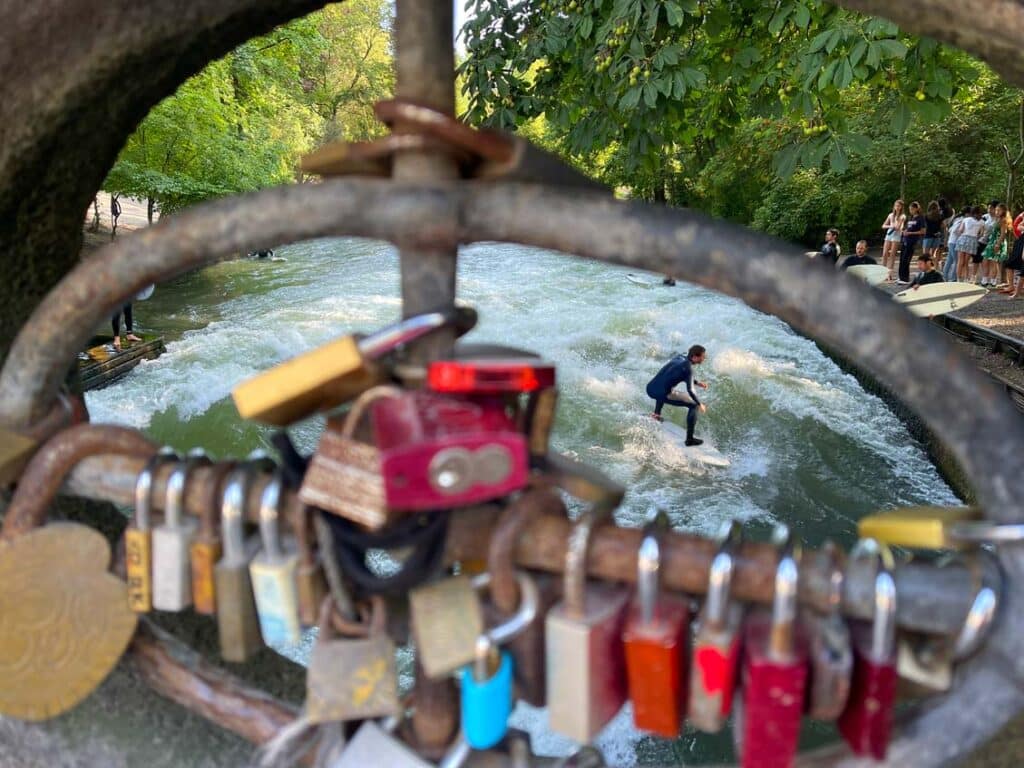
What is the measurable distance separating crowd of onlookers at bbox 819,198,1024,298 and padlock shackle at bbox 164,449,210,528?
322 inches

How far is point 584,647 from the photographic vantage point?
723 mm

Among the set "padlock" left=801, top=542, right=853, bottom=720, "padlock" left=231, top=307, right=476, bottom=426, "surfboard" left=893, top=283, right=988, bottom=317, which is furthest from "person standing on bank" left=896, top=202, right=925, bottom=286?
"padlock" left=231, top=307, right=476, bottom=426

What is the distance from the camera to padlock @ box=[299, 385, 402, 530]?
0.69m

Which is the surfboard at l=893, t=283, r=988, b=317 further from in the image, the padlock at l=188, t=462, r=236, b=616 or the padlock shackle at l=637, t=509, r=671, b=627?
the padlock at l=188, t=462, r=236, b=616

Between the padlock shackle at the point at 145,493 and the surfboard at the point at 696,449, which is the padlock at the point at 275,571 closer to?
the padlock shackle at the point at 145,493

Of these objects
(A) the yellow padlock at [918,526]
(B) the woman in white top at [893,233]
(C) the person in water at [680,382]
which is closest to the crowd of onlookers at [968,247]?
(B) the woman in white top at [893,233]

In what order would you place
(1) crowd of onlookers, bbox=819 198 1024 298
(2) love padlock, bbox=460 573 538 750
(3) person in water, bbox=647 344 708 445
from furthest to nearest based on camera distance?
1. (1) crowd of onlookers, bbox=819 198 1024 298
2. (3) person in water, bbox=647 344 708 445
3. (2) love padlock, bbox=460 573 538 750

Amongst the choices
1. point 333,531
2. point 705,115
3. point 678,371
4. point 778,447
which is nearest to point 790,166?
point 705,115

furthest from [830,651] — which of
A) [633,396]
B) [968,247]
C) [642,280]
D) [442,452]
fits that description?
[642,280]

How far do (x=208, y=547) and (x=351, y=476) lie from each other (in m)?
0.26

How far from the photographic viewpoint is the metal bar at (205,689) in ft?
3.01

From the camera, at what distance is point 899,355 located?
0.66 m

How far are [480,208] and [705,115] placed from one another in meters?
3.77

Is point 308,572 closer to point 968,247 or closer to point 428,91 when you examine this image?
point 428,91
